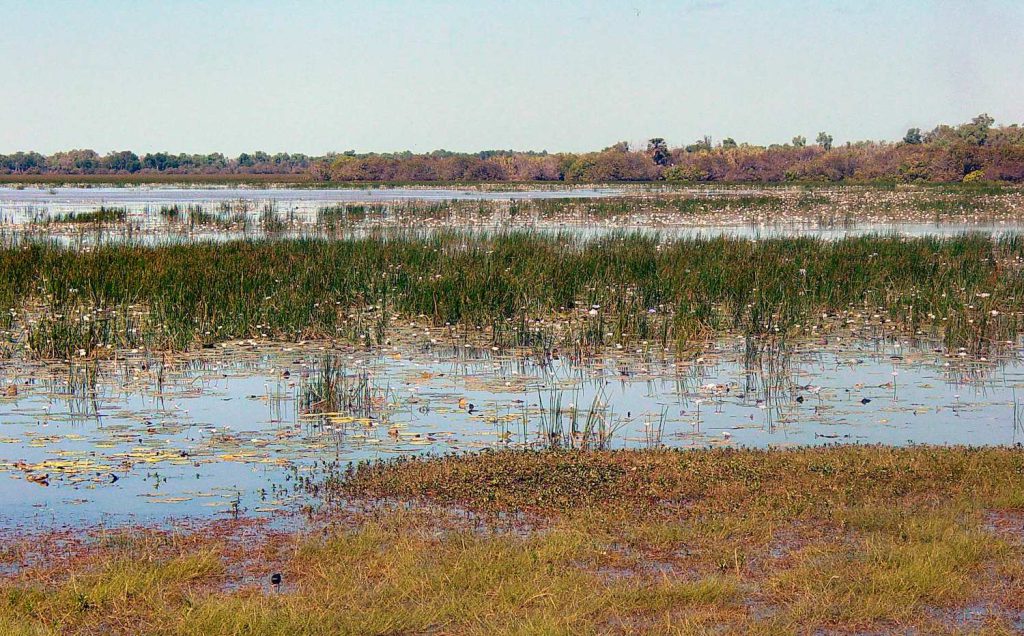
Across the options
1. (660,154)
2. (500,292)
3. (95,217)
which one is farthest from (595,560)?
(660,154)

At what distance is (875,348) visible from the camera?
14.8m

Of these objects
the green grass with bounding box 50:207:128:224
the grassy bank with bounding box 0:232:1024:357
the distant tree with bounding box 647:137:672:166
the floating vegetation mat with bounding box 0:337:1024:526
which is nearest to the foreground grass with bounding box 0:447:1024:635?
the floating vegetation mat with bounding box 0:337:1024:526

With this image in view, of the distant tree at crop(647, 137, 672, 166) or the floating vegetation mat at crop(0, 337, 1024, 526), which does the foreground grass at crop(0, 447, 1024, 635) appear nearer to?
the floating vegetation mat at crop(0, 337, 1024, 526)

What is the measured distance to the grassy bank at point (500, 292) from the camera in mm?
15195

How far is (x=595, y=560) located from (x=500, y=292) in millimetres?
10873

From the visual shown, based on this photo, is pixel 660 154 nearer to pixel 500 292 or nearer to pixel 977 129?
pixel 977 129

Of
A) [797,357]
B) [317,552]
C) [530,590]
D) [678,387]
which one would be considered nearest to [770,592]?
[530,590]

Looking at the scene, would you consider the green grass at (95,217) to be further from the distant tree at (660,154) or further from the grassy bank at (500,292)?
the distant tree at (660,154)

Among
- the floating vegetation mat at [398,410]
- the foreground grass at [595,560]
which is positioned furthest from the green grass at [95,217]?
the foreground grass at [595,560]

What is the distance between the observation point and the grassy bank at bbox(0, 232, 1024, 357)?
598 inches

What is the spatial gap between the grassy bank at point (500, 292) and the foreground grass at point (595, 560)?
618 centimetres

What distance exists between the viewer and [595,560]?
6.71 m

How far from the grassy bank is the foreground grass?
6.18m

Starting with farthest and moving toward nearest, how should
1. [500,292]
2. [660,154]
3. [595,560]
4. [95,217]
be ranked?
[660,154]
[95,217]
[500,292]
[595,560]
